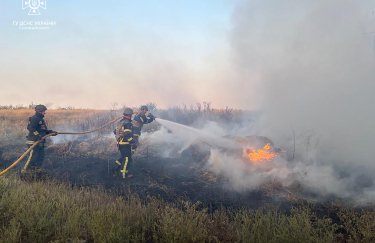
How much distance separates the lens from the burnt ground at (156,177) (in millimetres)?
9109

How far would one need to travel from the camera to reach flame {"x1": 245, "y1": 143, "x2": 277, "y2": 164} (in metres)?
11.1

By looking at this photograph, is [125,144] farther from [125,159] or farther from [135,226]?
[135,226]

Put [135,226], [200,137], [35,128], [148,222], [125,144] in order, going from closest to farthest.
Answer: [135,226] → [148,222] → [125,144] → [35,128] → [200,137]

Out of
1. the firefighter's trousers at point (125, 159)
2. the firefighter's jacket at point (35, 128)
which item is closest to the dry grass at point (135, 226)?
the firefighter's trousers at point (125, 159)

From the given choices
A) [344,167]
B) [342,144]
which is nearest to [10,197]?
[344,167]

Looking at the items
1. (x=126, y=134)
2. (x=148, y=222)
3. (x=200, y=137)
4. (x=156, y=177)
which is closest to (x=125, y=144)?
(x=126, y=134)

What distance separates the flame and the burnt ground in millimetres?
1196

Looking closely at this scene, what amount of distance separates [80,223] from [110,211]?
53cm

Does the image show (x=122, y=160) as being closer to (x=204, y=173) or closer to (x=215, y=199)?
(x=204, y=173)

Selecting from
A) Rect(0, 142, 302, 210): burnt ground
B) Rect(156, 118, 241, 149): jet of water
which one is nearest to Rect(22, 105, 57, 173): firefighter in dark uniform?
Rect(0, 142, 302, 210): burnt ground

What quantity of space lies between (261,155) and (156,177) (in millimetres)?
3235

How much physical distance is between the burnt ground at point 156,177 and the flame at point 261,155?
120cm

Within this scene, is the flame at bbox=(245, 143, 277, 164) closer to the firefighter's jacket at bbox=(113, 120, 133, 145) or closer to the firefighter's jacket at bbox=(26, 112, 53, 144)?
the firefighter's jacket at bbox=(113, 120, 133, 145)

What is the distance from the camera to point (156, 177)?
36.4 ft
